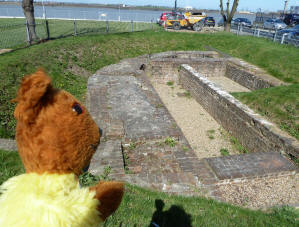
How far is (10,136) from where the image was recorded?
565 centimetres

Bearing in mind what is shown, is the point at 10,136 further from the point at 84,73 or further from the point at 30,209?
the point at 84,73

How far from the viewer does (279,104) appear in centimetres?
716

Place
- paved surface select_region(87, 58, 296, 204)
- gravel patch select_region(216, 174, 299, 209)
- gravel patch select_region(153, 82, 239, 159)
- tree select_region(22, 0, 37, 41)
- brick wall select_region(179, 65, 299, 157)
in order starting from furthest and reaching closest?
1. tree select_region(22, 0, 37, 41)
2. gravel patch select_region(153, 82, 239, 159)
3. brick wall select_region(179, 65, 299, 157)
4. paved surface select_region(87, 58, 296, 204)
5. gravel patch select_region(216, 174, 299, 209)

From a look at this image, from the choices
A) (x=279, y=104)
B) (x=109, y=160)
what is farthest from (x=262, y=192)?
(x=279, y=104)

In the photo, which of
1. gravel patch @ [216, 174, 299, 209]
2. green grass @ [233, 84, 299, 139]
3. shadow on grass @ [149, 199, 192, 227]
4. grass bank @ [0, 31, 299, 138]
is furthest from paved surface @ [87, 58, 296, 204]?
grass bank @ [0, 31, 299, 138]

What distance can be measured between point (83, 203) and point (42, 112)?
604 millimetres

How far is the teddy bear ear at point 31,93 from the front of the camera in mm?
1160

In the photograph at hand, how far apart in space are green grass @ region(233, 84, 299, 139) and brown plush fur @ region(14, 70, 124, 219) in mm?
6062

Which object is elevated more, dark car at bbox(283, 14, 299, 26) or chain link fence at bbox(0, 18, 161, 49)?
dark car at bbox(283, 14, 299, 26)

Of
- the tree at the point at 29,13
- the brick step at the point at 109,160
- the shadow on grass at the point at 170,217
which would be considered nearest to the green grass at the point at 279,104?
the shadow on grass at the point at 170,217

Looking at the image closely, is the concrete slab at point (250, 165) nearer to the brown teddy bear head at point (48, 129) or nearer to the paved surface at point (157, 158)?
the paved surface at point (157, 158)

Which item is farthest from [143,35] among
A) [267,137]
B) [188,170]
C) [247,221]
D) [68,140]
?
[68,140]

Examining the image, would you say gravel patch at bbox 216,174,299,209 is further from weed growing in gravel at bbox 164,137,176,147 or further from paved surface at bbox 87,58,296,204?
weed growing in gravel at bbox 164,137,176,147

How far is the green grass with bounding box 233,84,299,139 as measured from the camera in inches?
250
